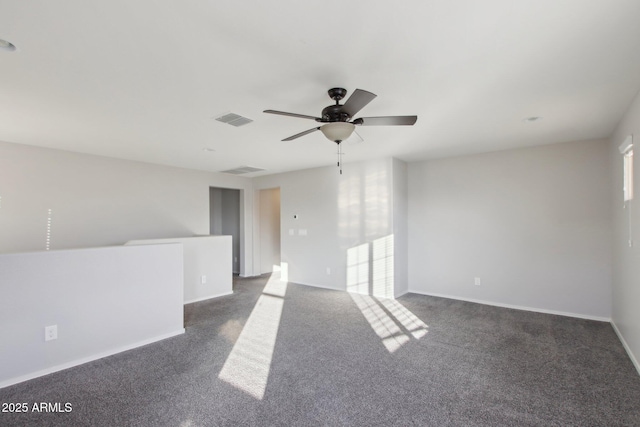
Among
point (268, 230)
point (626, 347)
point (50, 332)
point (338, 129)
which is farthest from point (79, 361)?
point (626, 347)

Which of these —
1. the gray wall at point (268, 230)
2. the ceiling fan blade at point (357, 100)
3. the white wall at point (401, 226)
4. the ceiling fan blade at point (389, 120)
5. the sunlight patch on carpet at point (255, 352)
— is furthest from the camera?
the gray wall at point (268, 230)

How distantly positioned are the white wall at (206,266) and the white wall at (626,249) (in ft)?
17.6

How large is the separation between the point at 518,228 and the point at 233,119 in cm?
431

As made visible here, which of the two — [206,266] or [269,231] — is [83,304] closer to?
[206,266]

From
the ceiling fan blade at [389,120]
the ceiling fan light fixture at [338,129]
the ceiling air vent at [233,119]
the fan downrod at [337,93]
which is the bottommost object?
the ceiling fan light fixture at [338,129]

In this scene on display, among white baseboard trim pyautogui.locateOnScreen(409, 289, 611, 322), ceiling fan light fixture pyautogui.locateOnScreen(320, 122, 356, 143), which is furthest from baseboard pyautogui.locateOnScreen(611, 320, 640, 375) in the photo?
ceiling fan light fixture pyautogui.locateOnScreen(320, 122, 356, 143)

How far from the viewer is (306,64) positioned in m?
2.05

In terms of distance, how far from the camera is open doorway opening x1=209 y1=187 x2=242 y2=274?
7.39 metres

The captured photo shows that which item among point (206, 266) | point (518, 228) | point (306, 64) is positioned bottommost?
point (206, 266)

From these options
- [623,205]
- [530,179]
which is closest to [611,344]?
[623,205]

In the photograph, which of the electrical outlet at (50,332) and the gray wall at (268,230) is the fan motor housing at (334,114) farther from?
the gray wall at (268,230)

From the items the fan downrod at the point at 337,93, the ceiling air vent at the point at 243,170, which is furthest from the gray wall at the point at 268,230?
the fan downrod at the point at 337,93

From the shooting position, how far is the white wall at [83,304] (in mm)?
2547

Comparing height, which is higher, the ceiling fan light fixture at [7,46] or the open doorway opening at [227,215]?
the ceiling fan light fixture at [7,46]
